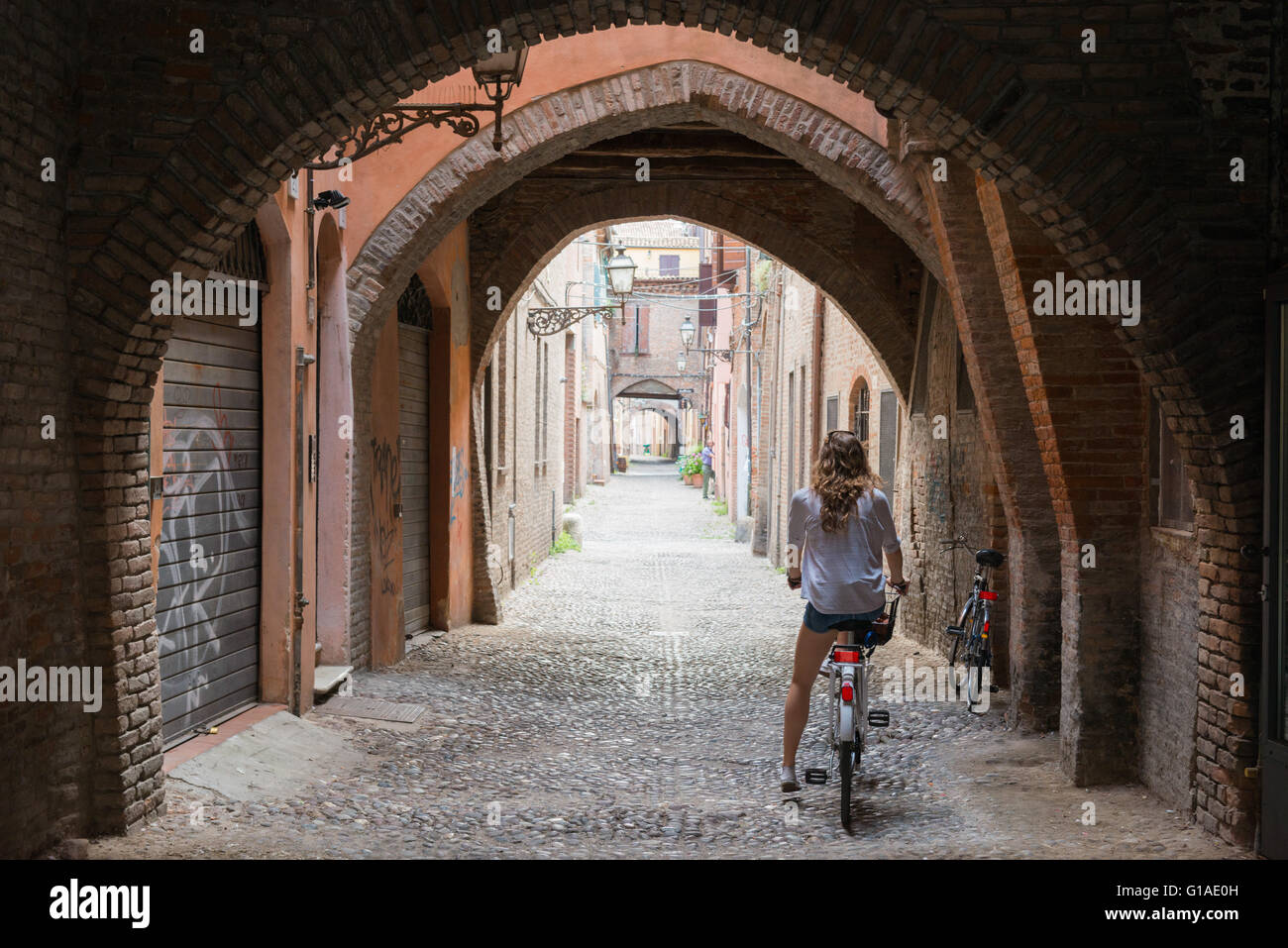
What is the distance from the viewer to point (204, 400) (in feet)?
21.5

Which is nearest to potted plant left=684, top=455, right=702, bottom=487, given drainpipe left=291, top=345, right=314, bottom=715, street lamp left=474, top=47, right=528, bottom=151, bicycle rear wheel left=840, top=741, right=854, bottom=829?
drainpipe left=291, top=345, right=314, bottom=715

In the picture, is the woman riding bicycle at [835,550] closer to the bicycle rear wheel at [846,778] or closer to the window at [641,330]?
the bicycle rear wheel at [846,778]

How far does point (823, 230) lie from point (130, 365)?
9.72 meters

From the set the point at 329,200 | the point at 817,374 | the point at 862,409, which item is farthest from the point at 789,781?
the point at 817,374

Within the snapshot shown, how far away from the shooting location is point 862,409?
15227mm

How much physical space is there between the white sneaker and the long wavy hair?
1.20 m

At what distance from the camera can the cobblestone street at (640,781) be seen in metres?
5.25

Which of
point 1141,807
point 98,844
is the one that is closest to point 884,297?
point 1141,807

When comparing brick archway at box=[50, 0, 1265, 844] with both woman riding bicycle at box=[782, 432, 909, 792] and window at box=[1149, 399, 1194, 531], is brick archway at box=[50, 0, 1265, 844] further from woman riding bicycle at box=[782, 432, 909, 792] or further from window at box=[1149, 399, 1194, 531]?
woman riding bicycle at box=[782, 432, 909, 792]

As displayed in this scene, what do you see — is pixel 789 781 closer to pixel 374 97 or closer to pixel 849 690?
pixel 849 690

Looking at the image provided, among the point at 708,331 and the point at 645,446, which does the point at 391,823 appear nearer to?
the point at 708,331

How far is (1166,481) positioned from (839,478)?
1.62 metres

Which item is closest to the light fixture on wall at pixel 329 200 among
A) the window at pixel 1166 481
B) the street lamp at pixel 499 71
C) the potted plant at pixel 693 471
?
the street lamp at pixel 499 71

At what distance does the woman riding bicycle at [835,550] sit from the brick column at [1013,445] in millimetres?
1913
